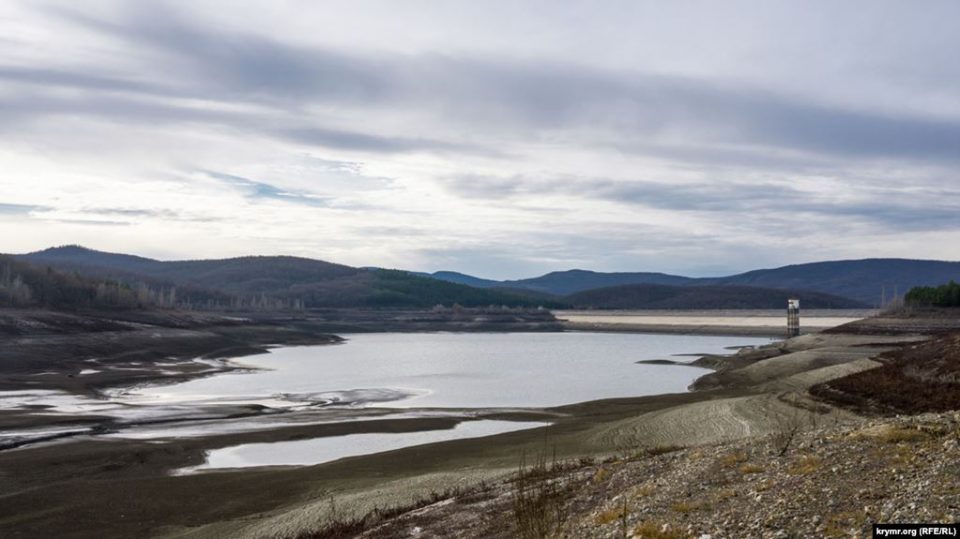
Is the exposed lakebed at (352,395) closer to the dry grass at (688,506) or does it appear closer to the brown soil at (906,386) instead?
the brown soil at (906,386)

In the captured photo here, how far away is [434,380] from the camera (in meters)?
82.2

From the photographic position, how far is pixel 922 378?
1866 inches

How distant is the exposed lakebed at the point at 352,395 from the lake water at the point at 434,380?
9 cm

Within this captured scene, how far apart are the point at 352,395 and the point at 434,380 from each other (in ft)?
58.4

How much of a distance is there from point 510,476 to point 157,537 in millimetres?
10694

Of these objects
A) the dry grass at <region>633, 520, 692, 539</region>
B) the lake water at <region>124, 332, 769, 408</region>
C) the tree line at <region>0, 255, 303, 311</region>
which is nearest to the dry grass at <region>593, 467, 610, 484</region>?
the dry grass at <region>633, 520, 692, 539</region>

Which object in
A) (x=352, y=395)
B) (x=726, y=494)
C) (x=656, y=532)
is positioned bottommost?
(x=352, y=395)

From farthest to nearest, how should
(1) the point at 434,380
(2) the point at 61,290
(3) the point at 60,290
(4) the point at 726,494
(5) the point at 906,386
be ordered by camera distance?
(2) the point at 61,290 < (3) the point at 60,290 < (1) the point at 434,380 < (5) the point at 906,386 < (4) the point at 726,494

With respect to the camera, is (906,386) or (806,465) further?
(906,386)

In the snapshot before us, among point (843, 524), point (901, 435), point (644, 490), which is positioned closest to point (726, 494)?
point (644, 490)

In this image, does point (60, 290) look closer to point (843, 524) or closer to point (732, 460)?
point (732, 460)

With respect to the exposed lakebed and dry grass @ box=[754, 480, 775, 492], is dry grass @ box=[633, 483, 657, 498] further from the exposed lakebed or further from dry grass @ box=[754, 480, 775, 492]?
the exposed lakebed

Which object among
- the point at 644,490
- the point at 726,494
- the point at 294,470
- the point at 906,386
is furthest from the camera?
the point at 906,386

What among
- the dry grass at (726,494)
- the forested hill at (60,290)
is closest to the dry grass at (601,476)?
the dry grass at (726,494)
